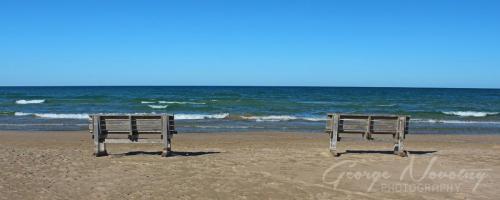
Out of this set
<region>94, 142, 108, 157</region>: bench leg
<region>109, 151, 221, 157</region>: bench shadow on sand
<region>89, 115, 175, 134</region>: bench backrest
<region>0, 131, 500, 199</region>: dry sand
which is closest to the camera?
<region>0, 131, 500, 199</region>: dry sand

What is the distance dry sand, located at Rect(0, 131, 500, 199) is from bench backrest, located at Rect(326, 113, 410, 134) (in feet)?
1.08

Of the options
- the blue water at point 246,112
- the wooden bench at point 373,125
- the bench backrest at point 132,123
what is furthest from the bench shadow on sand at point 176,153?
the blue water at point 246,112

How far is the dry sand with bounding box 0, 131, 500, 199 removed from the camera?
6.84 meters

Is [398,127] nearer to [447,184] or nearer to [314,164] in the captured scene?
[314,164]

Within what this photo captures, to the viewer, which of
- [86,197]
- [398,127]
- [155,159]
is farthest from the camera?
[398,127]

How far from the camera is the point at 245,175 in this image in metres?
8.09

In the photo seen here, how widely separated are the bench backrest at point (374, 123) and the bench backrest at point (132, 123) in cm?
375

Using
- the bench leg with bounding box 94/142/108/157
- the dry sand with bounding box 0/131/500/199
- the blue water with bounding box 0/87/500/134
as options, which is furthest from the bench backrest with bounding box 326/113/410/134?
the blue water with bounding box 0/87/500/134

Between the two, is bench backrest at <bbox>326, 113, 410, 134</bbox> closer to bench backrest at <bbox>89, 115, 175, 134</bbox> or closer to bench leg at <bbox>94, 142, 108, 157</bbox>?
bench backrest at <bbox>89, 115, 175, 134</bbox>

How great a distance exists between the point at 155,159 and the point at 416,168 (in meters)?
5.01

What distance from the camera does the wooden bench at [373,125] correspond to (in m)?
10.8

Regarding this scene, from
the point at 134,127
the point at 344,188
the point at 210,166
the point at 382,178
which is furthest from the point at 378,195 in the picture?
the point at 134,127

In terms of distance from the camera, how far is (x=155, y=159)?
994 centimetres

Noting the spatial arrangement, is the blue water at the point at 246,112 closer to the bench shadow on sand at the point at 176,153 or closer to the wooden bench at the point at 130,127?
the bench shadow on sand at the point at 176,153
